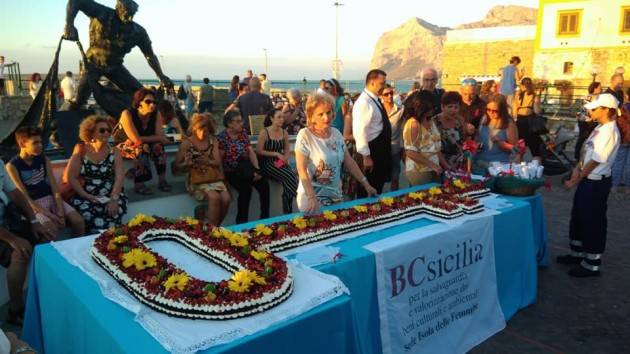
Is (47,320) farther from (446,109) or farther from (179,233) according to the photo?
(446,109)

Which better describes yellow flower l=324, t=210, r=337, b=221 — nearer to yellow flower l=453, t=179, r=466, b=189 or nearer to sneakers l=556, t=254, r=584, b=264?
yellow flower l=453, t=179, r=466, b=189

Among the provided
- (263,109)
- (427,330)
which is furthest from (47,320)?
(263,109)

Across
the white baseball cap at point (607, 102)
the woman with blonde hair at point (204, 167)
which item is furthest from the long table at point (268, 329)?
the woman with blonde hair at point (204, 167)

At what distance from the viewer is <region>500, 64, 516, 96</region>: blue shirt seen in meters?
12.1

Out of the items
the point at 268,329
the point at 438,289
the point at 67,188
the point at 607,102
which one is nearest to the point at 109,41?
the point at 67,188

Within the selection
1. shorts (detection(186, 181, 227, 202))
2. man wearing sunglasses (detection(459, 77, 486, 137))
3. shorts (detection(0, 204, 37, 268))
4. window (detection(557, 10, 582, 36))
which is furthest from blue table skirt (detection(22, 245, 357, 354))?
window (detection(557, 10, 582, 36))

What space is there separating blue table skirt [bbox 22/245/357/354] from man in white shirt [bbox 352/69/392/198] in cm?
289

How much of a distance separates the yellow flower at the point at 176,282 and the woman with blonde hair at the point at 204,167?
2889mm

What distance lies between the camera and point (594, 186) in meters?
4.40

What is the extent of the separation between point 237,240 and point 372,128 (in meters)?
2.87

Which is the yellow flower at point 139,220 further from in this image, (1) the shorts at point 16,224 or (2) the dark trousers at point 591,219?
(2) the dark trousers at point 591,219

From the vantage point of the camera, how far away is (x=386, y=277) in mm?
2807

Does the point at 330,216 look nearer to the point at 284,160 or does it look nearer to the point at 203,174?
the point at 203,174

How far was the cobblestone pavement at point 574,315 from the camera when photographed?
340cm
